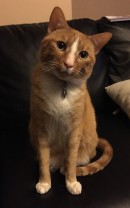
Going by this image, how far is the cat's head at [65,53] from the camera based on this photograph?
0.98 meters

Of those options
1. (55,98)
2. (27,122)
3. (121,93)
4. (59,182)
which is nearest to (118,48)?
(121,93)

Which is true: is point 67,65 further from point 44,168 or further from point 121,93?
point 121,93

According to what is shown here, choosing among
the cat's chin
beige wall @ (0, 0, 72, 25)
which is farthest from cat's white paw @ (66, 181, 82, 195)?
beige wall @ (0, 0, 72, 25)

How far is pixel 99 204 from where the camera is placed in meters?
1.03

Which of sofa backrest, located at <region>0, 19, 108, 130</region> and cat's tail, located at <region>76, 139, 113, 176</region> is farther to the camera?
sofa backrest, located at <region>0, 19, 108, 130</region>

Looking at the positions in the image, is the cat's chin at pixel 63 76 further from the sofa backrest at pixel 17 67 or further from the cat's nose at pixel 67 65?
the sofa backrest at pixel 17 67

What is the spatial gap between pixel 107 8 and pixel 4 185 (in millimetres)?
1425

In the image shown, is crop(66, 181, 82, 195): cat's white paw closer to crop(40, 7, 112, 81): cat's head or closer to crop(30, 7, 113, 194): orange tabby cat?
crop(30, 7, 113, 194): orange tabby cat

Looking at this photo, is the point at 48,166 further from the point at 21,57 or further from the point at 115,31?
the point at 115,31

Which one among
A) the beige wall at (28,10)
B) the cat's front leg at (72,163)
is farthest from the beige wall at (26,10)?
the cat's front leg at (72,163)

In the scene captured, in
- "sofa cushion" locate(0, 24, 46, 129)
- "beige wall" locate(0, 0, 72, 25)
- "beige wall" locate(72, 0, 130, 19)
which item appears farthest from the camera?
"beige wall" locate(72, 0, 130, 19)

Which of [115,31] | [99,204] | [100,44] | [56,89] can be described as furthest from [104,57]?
[99,204]

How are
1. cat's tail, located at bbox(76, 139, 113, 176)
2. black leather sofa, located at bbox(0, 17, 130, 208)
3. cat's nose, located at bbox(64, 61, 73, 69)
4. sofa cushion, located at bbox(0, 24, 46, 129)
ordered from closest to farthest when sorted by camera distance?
cat's nose, located at bbox(64, 61, 73, 69) → black leather sofa, located at bbox(0, 17, 130, 208) → cat's tail, located at bbox(76, 139, 113, 176) → sofa cushion, located at bbox(0, 24, 46, 129)

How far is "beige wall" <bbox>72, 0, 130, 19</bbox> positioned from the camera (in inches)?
77.7
